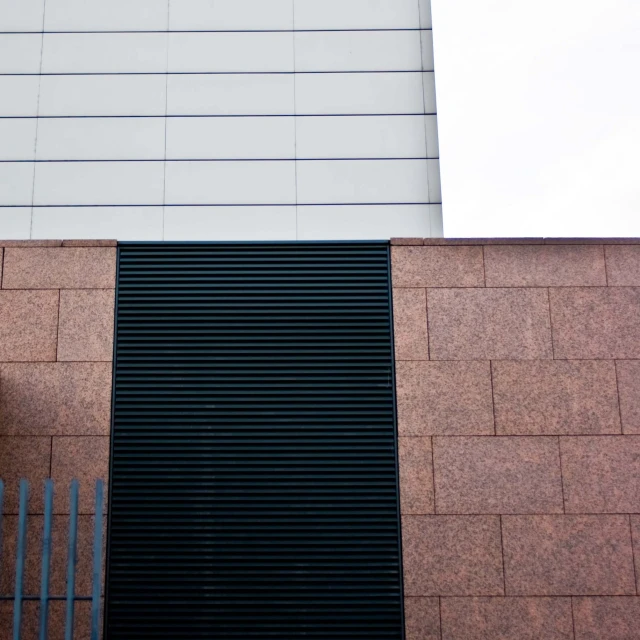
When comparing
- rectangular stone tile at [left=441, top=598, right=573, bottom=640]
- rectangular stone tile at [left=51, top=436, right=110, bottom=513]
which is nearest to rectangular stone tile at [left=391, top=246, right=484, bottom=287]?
rectangular stone tile at [left=441, top=598, right=573, bottom=640]

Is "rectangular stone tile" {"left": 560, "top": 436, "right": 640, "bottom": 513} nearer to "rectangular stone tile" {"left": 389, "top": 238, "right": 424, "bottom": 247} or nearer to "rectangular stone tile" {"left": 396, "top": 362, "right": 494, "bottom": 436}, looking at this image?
"rectangular stone tile" {"left": 396, "top": 362, "right": 494, "bottom": 436}

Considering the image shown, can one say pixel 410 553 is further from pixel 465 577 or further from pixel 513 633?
pixel 513 633

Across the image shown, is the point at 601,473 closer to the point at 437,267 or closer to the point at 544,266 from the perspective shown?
the point at 544,266

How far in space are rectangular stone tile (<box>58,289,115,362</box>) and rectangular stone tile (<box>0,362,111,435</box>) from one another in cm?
12

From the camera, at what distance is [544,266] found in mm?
9008

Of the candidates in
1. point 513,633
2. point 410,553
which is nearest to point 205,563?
point 410,553

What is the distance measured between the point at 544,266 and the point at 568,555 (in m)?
3.34

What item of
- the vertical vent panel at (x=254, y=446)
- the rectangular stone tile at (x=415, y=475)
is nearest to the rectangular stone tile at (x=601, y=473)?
the rectangular stone tile at (x=415, y=475)

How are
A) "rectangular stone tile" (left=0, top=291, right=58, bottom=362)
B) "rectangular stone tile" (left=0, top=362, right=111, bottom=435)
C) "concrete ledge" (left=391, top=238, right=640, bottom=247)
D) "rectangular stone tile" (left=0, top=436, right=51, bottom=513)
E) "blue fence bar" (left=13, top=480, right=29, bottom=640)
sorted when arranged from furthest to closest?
"concrete ledge" (left=391, top=238, right=640, bottom=247), "rectangular stone tile" (left=0, top=291, right=58, bottom=362), "rectangular stone tile" (left=0, top=362, right=111, bottom=435), "rectangular stone tile" (left=0, top=436, right=51, bottom=513), "blue fence bar" (left=13, top=480, right=29, bottom=640)

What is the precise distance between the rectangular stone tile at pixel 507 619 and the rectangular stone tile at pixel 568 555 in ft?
0.46

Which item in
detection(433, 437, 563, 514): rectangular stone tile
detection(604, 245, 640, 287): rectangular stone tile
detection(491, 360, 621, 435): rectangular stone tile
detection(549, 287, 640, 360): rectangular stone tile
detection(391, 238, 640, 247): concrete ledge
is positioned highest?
detection(391, 238, 640, 247): concrete ledge

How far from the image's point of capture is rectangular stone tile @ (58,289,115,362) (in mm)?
8750

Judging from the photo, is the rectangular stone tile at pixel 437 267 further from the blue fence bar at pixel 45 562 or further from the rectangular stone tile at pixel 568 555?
the blue fence bar at pixel 45 562

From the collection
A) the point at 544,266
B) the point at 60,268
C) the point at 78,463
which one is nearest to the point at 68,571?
the point at 78,463
